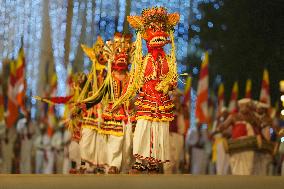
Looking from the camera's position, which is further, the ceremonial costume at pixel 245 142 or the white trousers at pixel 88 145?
the ceremonial costume at pixel 245 142

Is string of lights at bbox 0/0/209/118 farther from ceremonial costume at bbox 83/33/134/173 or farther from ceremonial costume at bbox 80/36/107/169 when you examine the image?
ceremonial costume at bbox 83/33/134/173

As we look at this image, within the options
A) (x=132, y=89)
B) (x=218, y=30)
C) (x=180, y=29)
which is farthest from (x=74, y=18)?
(x=132, y=89)

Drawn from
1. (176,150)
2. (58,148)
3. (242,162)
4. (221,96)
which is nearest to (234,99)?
(221,96)

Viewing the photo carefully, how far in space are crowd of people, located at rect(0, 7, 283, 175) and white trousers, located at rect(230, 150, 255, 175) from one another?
0.03 feet

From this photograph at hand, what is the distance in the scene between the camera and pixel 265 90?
7219 millimetres

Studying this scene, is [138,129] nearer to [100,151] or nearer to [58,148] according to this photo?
[100,151]

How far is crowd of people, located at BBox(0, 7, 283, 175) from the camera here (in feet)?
16.5

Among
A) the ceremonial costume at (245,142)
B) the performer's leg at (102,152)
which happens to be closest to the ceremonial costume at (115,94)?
the performer's leg at (102,152)

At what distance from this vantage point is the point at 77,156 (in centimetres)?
667

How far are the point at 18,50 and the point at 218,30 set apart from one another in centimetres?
213

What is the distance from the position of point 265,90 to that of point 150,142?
2.61m

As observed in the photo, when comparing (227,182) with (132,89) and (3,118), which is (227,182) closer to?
(132,89)

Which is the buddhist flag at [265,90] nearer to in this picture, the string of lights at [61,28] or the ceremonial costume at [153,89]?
the string of lights at [61,28]

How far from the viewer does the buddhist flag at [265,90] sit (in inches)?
284
